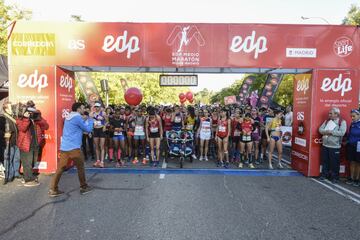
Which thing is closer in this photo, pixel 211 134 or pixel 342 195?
pixel 342 195

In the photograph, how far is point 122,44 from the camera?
297 inches

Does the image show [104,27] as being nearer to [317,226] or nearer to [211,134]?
[211,134]

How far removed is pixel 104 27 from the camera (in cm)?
753

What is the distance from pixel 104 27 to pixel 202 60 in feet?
9.14

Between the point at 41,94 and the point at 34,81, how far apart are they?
Answer: 0.39m

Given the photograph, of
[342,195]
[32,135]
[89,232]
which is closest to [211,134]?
[342,195]

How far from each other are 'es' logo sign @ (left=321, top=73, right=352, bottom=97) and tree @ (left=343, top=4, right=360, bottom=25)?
39.2 metres

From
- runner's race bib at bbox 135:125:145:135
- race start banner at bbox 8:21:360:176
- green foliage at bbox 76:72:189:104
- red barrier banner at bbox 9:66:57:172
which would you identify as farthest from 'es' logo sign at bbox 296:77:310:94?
green foliage at bbox 76:72:189:104

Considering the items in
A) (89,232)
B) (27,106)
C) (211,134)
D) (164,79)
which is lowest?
(89,232)

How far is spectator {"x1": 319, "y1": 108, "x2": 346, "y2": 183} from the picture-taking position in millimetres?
7049

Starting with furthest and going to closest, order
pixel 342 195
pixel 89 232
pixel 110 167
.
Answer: pixel 110 167 → pixel 342 195 → pixel 89 232

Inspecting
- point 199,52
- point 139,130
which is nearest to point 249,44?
point 199,52

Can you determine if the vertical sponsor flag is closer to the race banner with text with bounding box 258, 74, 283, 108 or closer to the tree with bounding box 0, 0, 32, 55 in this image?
the race banner with text with bounding box 258, 74, 283, 108

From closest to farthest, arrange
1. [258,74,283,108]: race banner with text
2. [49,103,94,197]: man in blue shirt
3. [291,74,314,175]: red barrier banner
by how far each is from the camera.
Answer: [49,103,94,197]: man in blue shirt → [291,74,314,175]: red barrier banner → [258,74,283,108]: race banner with text
